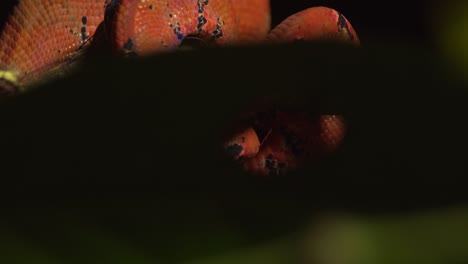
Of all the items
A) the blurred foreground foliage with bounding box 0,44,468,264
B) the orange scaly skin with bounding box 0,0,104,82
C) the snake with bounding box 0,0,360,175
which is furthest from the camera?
the orange scaly skin with bounding box 0,0,104,82

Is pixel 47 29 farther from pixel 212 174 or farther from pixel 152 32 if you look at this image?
pixel 212 174

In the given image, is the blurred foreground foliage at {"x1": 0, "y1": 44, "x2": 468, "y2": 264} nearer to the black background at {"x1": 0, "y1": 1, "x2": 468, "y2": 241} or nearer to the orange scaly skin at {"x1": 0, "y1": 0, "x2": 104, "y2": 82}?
the black background at {"x1": 0, "y1": 1, "x2": 468, "y2": 241}

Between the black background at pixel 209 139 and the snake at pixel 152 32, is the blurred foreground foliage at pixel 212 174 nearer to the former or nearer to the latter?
the black background at pixel 209 139

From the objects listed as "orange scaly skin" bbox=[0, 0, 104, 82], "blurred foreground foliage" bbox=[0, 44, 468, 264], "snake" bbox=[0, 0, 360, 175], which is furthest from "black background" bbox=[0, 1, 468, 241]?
"orange scaly skin" bbox=[0, 0, 104, 82]

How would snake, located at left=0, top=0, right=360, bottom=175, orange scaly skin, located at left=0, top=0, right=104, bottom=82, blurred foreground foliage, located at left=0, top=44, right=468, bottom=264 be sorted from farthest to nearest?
orange scaly skin, located at left=0, top=0, right=104, bottom=82 < snake, located at left=0, top=0, right=360, bottom=175 < blurred foreground foliage, located at left=0, top=44, right=468, bottom=264

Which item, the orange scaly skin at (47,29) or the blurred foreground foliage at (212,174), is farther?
the orange scaly skin at (47,29)

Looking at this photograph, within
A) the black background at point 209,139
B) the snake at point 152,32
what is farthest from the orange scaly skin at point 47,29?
the black background at point 209,139

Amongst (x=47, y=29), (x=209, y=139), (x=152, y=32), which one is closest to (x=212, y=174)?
(x=209, y=139)

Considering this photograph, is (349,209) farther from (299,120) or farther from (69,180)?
(299,120)

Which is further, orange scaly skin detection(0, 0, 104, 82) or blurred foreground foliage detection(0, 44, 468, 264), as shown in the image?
orange scaly skin detection(0, 0, 104, 82)
